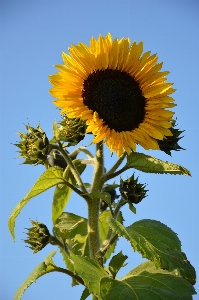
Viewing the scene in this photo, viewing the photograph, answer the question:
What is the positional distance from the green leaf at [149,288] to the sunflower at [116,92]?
631 millimetres

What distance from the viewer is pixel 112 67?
2.80m

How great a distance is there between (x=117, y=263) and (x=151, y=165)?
19.5 inches

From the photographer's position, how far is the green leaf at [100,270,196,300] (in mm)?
2100

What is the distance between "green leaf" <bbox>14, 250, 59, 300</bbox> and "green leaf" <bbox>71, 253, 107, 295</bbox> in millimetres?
331

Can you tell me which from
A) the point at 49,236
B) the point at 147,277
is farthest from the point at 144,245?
the point at 49,236

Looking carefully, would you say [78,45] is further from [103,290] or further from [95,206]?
[103,290]

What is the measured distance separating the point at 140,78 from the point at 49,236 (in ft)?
3.20

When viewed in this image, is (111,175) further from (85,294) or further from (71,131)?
(85,294)

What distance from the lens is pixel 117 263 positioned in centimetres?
244

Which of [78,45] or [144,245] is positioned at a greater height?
[78,45]

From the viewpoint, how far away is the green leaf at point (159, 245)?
2170 millimetres

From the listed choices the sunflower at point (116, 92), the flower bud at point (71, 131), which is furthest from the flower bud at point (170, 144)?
the flower bud at point (71, 131)

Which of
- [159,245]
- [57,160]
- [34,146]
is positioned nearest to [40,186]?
[34,146]

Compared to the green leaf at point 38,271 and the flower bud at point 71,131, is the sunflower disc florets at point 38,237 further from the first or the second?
the flower bud at point 71,131
